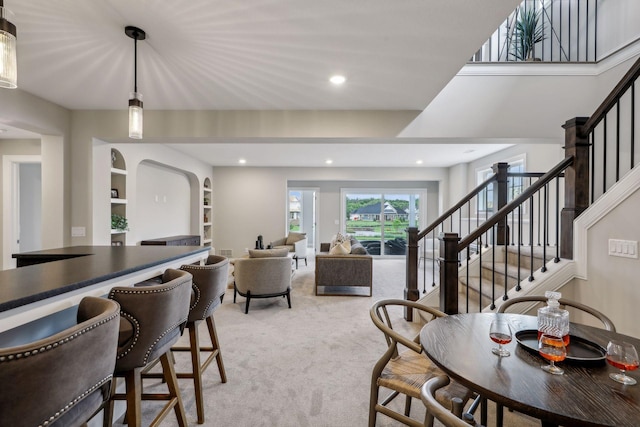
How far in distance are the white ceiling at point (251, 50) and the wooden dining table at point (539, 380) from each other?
1771 mm

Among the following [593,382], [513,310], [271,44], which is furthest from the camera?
[513,310]

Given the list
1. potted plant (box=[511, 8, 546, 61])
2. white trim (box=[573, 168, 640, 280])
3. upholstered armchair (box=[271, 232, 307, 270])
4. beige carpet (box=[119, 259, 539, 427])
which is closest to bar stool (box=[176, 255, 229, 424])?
beige carpet (box=[119, 259, 539, 427])

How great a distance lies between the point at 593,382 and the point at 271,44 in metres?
2.41

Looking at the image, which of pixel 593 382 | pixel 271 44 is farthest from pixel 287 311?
pixel 593 382

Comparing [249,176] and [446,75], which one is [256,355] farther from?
[249,176]

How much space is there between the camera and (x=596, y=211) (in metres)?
2.22

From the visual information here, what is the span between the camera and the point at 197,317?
197cm

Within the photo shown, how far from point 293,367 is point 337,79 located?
8.16 feet

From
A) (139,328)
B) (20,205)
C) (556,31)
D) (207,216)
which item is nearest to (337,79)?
(139,328)

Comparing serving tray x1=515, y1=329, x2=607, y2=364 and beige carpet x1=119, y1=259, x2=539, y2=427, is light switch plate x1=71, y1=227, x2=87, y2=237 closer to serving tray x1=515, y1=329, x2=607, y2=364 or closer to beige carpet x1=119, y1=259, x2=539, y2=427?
beige carpet x1=119, y1=259, x2=539, y2=427

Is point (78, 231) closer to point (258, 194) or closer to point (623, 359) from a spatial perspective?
point (623, 359)

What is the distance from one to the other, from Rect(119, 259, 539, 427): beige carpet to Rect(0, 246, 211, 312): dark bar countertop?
97 centimetres

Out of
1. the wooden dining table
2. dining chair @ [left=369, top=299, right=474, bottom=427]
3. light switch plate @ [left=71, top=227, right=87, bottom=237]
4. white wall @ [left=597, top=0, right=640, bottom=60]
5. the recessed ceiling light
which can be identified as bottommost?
dining chair @ [left=369, top=299, right=474, bottom=427]

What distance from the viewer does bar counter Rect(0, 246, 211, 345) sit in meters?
1.17
